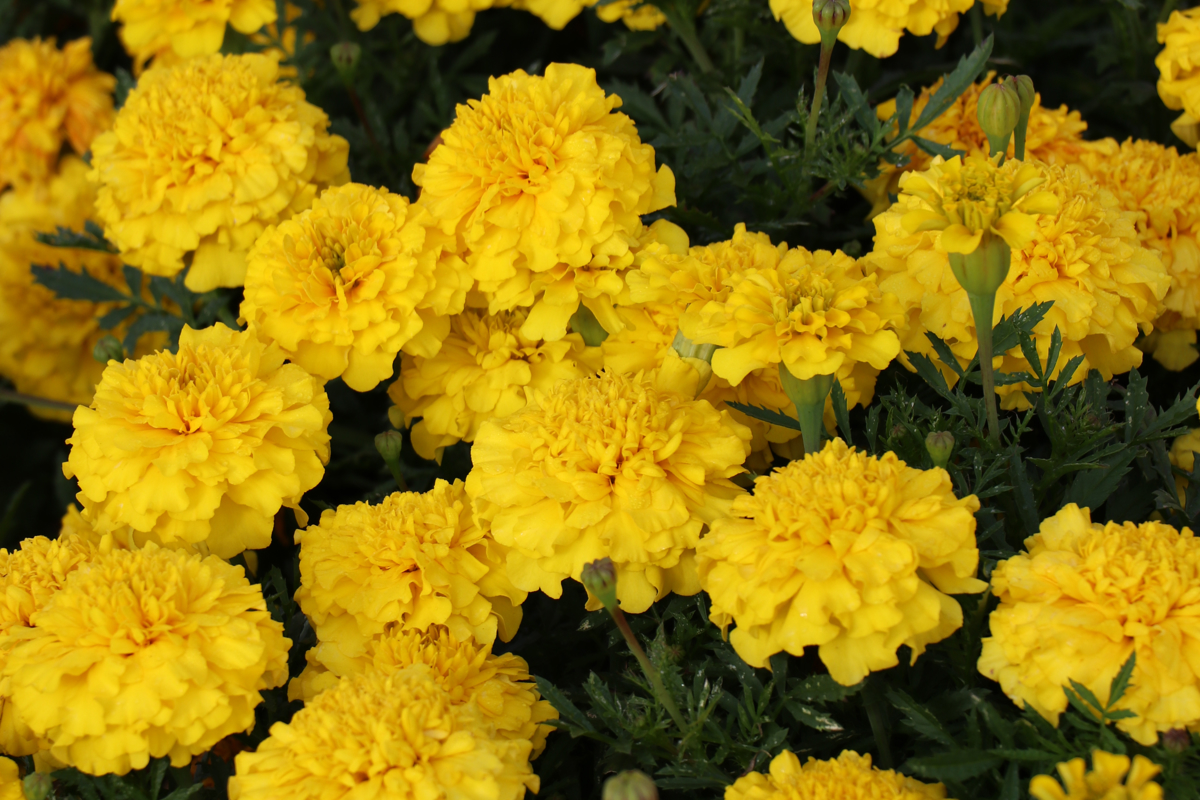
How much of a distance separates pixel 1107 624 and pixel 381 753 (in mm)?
514

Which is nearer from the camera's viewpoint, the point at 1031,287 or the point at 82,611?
the point at 82,611

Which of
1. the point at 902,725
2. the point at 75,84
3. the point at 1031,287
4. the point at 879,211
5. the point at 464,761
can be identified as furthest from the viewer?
the point at 75,84

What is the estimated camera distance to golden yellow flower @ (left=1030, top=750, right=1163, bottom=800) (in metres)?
0.69

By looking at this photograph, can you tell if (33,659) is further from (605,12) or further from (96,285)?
(605,12)

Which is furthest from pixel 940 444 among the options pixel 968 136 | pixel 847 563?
pixel 968 136

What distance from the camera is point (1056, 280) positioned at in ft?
3.29

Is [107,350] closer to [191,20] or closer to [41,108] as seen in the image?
[191,20]

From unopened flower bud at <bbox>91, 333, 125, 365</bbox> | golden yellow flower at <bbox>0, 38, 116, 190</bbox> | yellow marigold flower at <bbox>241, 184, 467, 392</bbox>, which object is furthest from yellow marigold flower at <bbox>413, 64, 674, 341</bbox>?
golden yellow flower at <bbox>0, 38, 116, 190</bbox>

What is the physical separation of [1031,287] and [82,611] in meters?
0.85

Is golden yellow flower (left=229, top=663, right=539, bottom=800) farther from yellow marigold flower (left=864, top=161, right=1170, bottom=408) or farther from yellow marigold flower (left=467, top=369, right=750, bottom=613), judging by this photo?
yellow marigold flower (left=864, top=161, right=1170, bottom=408)

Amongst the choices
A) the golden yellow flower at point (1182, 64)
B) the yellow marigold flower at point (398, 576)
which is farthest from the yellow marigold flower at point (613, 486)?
the golden yellow flower at point (1182, 64)

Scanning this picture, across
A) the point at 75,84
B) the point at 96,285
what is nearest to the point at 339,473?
the point at 96,285

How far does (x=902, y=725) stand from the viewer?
0.90 metres

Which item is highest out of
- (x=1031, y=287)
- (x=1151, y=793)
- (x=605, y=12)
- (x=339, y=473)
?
(x=605, y=12)
